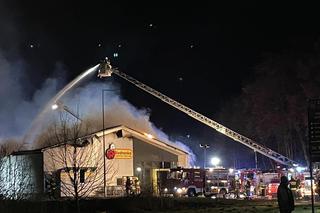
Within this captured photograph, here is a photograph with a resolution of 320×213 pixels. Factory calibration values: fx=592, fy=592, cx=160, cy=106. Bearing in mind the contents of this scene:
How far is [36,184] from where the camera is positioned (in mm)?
47625

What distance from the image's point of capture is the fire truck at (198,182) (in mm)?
48062

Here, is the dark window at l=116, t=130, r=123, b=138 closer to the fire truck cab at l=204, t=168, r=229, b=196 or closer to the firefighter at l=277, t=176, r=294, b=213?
the fire truck cab at l=204, t=168, r=229, b=196

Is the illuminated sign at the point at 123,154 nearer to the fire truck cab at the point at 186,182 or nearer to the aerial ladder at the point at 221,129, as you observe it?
the fire truck cab at the point at 186,182

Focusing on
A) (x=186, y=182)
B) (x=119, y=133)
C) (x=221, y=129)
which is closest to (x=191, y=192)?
(x=186, y=182)

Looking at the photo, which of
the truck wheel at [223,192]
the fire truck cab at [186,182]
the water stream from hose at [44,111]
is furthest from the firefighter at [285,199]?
the water stream from hose at [44,111]

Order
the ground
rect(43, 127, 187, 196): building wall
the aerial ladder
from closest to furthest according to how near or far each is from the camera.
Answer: the ground, rect(43, 127, 187, 196): building wall, the aerial ladder

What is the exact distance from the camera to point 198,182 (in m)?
48.1

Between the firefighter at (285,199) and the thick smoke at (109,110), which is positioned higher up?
the thick smoke at (109,110)

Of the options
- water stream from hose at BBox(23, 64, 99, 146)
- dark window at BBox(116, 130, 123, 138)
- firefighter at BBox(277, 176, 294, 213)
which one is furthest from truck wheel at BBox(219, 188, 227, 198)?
firefighter at BBox(277, 176, 294, 213)

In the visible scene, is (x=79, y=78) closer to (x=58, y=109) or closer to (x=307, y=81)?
(x=58, y=109)

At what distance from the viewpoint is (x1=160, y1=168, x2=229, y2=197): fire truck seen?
48.1 meters

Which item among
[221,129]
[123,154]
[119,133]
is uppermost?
[221,129]

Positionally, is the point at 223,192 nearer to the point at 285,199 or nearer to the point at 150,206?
the point at 150,206

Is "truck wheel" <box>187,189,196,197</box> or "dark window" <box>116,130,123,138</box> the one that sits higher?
"dark window" <box>116,130,123,138</box>
